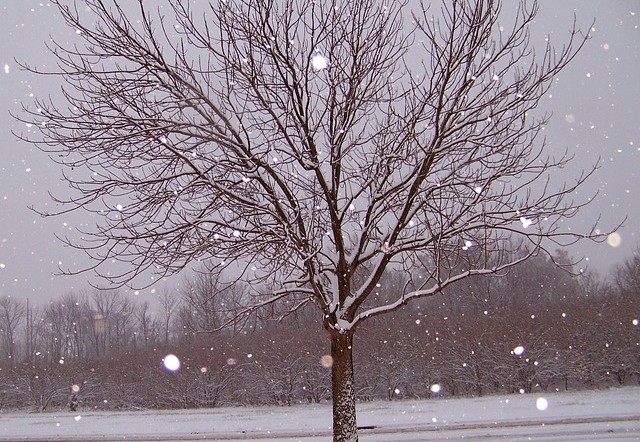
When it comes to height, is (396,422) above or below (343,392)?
below

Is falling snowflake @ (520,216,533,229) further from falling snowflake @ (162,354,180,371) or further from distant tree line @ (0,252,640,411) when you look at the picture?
falling snowflake @ (162,354,180,371)

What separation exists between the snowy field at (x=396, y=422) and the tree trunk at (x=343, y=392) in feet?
19.9

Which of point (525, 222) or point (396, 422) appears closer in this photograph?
point (525, 222)

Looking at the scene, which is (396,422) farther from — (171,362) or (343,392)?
(171,362)

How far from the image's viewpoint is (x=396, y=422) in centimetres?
1484

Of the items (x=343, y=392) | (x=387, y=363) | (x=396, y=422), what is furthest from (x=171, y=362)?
(x=343, y=392)

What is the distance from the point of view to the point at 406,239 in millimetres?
6918

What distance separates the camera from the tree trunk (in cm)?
652

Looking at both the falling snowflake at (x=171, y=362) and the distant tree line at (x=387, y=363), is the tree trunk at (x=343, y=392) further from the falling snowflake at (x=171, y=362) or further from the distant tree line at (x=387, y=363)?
the falling snowflake at (x=171, y=362)

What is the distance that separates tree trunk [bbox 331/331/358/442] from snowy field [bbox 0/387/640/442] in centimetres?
606

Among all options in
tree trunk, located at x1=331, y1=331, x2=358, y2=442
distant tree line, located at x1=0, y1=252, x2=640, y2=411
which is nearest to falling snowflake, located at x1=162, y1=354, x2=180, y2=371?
distant tree line, located at x1=0, y1=252, x2=640, y2=411

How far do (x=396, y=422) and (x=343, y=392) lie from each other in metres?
9.17

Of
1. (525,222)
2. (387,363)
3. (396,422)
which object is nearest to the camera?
(525,222)

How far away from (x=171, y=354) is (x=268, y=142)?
815 inches
